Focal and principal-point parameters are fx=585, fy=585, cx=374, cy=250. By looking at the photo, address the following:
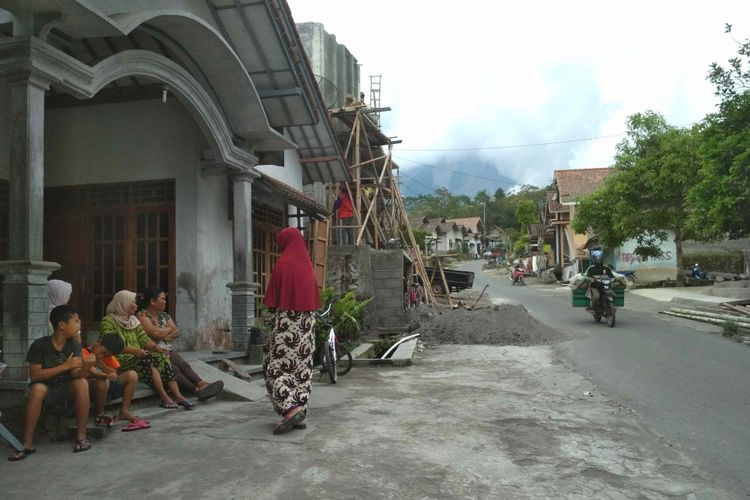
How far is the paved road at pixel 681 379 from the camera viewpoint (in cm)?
438

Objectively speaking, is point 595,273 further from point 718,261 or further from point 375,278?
point 718,261

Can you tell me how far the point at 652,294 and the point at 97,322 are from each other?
68.2 feet

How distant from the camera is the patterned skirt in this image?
4793 millimetres

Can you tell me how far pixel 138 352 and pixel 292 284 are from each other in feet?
5.18

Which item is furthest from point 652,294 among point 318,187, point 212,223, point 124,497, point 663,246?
point 124,497

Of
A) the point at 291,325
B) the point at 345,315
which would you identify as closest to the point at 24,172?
the point at 291,325

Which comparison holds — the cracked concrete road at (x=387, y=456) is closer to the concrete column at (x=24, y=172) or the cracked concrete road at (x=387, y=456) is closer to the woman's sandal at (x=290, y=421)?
the woman's sandal at (x=290, y=421)

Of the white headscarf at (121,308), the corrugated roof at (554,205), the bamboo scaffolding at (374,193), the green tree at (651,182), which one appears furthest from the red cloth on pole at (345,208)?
the corrugated roof at (554,205)

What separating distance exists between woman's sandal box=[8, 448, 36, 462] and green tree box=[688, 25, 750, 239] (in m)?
12.6

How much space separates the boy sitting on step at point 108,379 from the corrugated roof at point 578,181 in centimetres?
3735

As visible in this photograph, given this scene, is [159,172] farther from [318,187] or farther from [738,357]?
[738,357]

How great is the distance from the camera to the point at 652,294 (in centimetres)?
2288

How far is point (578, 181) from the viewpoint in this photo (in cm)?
4056

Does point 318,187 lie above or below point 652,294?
above
